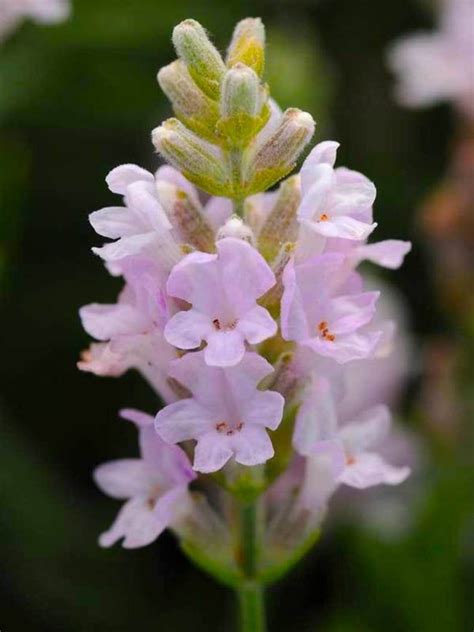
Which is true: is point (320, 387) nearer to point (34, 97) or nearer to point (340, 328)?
point (340, 328)

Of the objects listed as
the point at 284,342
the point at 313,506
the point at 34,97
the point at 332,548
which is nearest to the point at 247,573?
the point at 313,506

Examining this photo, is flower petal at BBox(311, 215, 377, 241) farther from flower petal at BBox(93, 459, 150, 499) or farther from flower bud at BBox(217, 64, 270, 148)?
flower petal at BBox(93, 459, 150, 499)

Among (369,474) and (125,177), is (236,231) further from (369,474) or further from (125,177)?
(369,474)

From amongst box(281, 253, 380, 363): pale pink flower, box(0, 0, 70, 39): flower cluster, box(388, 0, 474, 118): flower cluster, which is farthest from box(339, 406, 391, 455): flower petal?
box(388, 0, 474, 118): flower cluster

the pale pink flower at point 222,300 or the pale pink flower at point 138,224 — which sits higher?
the pale pink flower at point 138,224

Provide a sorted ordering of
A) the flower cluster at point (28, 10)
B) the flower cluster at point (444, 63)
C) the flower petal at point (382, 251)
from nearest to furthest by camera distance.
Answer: the flower petal at point (382, 251)
the flower cluster at point (28, 10)
the flower cluster at point (444, 63)

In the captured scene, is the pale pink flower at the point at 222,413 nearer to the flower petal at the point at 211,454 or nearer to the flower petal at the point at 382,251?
the flower petal at the point at 211,454

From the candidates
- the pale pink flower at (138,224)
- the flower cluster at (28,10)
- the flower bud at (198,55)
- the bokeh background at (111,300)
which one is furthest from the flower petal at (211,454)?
the flower cluster at (28,10)
